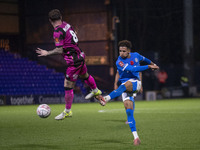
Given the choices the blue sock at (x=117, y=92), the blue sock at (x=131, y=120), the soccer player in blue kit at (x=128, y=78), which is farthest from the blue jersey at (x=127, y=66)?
the blue sock at (x=131, y=120)

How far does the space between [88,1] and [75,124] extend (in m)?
16.4

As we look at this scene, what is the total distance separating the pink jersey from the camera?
9203mm

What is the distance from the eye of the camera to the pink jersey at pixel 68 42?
9.20 metres

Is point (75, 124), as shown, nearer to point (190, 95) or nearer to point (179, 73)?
point (190, 95)

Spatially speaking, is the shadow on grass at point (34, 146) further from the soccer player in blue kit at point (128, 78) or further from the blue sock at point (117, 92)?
the blue sock at point (117, 92)

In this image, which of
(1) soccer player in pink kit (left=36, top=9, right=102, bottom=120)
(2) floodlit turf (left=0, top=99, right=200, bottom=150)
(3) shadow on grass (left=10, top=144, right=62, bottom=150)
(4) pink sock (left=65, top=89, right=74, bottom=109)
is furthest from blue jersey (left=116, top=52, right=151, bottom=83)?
(3) shadow on grass (left=10, top=144, right=62, bottom=150)

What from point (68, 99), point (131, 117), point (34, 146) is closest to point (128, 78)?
point (131, 117)

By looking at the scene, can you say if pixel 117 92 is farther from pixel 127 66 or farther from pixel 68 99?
pixel 68 99

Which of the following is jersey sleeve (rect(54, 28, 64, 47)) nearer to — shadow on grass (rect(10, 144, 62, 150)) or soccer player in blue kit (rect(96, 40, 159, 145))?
soccer player in blue kit (rect(96, 40, 159, 145))

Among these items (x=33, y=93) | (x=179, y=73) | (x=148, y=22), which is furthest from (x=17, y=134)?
(x=148, y=22)

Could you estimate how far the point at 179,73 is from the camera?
104ft

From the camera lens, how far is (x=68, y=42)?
939 cm

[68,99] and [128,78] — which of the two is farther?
[68,99]

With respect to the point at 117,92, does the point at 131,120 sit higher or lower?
lower
